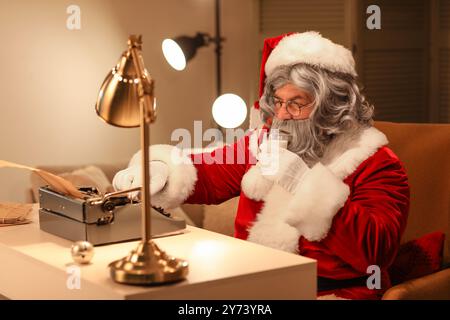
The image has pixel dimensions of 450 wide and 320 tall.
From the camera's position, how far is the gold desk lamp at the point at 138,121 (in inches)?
58.1

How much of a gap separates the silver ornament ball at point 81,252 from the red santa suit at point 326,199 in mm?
614

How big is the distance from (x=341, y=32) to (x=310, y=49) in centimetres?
191

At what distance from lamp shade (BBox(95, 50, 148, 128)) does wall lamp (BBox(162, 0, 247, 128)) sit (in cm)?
43

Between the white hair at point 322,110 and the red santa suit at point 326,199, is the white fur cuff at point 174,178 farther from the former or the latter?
the white hair at point 322,110

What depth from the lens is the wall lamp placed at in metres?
2.07

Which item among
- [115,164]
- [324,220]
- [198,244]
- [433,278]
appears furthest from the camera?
[115,164]

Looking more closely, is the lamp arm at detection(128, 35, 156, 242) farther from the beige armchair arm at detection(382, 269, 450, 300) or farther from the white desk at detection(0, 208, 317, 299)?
the beige armchair arm at detection(382, 269, 450, 300)

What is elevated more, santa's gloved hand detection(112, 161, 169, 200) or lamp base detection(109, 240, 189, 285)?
santa's gloved hand detection(112, 161, 169, 200)

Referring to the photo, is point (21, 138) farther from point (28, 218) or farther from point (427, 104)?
point (427, 104)

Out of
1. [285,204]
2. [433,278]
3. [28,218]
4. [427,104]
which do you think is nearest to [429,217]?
[433,278]

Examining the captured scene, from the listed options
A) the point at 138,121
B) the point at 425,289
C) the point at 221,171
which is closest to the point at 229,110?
the point at 221,171

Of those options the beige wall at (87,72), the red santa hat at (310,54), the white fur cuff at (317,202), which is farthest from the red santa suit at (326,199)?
the beige wall at (87,72)

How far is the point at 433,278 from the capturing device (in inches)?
86.1

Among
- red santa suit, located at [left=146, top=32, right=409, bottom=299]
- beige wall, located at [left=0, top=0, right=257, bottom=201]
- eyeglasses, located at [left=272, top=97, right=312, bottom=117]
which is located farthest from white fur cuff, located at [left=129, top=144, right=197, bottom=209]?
beige wall, located at [left=0, top=0, right=257, bottom=201]
